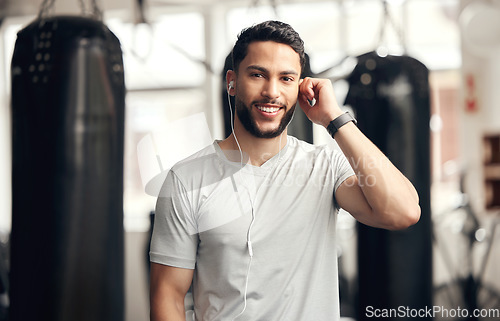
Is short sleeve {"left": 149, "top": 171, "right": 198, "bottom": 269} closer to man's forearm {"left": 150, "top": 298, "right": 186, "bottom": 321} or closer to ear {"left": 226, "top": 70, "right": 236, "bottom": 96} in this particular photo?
man's forearm {"left": 150, "top": 298, "right": 186, "bottom": 321}

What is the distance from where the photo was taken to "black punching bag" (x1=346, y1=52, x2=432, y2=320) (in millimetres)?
1312

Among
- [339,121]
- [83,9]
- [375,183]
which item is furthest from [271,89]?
[83,9]

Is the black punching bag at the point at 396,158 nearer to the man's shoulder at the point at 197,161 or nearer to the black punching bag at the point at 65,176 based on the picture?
the man's shoulder at the point at 197,161

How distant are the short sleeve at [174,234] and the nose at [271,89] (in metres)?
0.24

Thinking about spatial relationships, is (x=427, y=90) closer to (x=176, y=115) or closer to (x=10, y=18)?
(x=176, y=115)

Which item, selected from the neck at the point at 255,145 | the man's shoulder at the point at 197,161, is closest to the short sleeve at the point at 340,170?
the neck at the point at 255,145

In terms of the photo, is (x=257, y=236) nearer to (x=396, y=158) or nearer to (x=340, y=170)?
(x=340, y=170)

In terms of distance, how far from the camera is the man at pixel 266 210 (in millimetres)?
926

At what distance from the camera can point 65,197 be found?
3.76 ft

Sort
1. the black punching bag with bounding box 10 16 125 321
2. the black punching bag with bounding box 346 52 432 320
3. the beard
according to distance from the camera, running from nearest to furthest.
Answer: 1. the beard
2. the black punching bag with bounding box 10 16 125 321
3. the black punching bag with bounding box 346 52 432 320

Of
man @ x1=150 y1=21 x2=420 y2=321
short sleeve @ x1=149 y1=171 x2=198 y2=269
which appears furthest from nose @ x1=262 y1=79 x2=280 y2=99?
short sleeve @ x1=149 y1=171 x2=198 y2=269

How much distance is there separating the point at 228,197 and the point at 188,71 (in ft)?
1.39

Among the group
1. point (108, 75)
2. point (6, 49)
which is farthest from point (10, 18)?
point (108, 75)

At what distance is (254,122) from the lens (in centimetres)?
100
